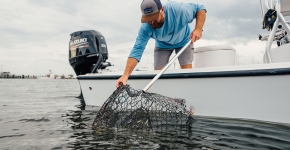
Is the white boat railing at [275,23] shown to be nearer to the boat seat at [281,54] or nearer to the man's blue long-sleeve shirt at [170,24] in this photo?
the boat seat at [281,54]

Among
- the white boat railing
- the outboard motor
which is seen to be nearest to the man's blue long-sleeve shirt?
the white boat railing

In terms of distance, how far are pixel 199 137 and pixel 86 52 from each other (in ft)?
14.0

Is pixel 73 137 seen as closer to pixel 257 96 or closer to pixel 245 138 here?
pixel 245 138

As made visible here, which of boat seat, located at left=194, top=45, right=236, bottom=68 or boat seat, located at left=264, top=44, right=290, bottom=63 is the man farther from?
boat seat, located at left=264, top=44, right=290, bottom=63

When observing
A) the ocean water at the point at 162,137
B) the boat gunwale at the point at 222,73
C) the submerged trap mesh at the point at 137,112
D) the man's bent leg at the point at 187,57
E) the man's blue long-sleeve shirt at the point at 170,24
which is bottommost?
the ocean water at the point at 162,137

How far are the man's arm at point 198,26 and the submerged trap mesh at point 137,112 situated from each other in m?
1.03

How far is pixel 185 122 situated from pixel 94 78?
2.75 meters

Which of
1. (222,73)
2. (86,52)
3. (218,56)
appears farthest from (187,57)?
Answer: (86,52)

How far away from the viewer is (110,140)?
8.99ft

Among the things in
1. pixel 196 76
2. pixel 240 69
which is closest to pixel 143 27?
pixel 196 76

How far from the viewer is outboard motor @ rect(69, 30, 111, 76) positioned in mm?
6260

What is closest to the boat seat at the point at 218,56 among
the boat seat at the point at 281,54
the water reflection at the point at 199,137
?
the boat seat at the point at 281,54

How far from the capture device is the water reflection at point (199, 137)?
2.53 meters

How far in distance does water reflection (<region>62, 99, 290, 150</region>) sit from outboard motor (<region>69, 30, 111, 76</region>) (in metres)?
3.07
